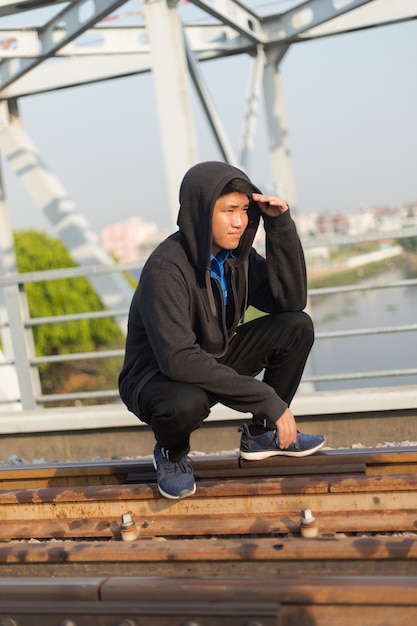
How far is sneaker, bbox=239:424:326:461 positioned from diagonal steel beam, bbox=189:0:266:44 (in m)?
4.52

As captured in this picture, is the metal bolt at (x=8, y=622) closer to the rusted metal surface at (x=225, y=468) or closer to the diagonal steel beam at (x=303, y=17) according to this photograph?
the rusted metal surface at (x=225, y=468)

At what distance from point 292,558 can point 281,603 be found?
1.41 ft

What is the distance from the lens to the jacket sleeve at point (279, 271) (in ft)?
10.5

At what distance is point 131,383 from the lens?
10.4 feet

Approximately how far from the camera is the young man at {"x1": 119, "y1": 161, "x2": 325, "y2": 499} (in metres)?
2.87


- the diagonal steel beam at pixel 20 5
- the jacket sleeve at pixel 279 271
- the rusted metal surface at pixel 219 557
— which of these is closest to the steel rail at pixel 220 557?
the rusted metal surface at pixel 219 557

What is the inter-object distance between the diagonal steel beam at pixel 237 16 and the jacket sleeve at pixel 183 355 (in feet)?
14.7

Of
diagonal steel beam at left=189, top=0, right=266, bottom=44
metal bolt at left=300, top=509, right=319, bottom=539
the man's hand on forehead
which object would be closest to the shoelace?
metal bolt at left=300, top=509, right=319, bottom=539

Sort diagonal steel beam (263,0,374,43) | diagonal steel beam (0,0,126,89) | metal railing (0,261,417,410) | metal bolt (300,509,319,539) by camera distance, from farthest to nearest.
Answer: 1. diagonal steel beam (263,0,374,43)
2. diagonal steel beam (0,0,126,89)
3. metal railing (0,261,417,410)
4. metal bolt (300,509,319,539)

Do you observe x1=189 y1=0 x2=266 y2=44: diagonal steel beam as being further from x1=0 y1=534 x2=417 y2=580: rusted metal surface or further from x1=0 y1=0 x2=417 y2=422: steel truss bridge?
x1=0 y1=534 x2=417 y2=580: rusted metal surface

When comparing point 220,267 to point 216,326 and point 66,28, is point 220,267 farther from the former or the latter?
point 66,28

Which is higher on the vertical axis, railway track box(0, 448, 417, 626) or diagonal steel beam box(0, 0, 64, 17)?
diagonal steel beam box(0, 0, 64, 17)

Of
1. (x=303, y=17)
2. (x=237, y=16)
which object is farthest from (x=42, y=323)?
(x=303, y=17)

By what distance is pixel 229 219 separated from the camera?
117 inches
